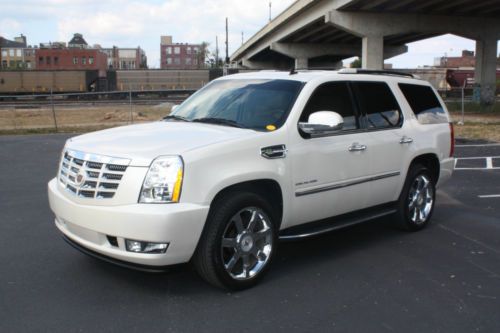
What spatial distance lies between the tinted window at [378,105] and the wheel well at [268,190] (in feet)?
4.76

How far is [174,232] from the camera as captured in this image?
3.86 m

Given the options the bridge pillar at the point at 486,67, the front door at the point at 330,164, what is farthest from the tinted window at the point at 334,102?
A: the bridge pillar at the point at 486,67

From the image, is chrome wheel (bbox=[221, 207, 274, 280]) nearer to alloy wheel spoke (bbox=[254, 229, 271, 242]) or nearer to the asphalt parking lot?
alloy wheel spoke (bbox=[254, 229, 271, 242])

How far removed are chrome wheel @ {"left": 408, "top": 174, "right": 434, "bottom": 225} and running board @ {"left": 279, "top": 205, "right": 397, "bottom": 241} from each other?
22.2 inches

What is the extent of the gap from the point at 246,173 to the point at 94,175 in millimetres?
1187

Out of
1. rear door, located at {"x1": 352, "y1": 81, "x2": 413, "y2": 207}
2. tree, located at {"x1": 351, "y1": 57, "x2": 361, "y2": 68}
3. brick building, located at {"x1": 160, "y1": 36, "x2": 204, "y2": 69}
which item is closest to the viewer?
rear door, located at {"x1": 352, "y1": 81, "x2": 413, "y2": 207}

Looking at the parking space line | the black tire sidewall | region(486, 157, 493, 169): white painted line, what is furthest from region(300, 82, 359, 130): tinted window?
region(486, 157, 493, 169): white painted line

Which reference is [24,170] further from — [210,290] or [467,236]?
[467,236]

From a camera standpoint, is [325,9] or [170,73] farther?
[170,73]

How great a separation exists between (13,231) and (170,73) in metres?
50.5

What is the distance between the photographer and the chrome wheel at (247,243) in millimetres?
4312

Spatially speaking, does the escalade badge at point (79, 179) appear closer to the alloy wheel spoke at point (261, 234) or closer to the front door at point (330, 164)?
the alloy wheel spoke at point (261, 234)

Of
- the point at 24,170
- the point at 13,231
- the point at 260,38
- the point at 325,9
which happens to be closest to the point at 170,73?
A: the point at 260,38

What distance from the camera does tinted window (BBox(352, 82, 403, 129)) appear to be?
18.3 ft
